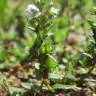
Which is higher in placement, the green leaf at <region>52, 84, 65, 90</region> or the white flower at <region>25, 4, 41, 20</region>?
the white flower at <region>25, 4, 41, 20</region>

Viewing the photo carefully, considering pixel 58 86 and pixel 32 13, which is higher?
pixel 32 13

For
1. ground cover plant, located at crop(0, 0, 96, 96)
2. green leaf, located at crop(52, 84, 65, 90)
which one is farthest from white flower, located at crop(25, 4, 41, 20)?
green leaf, located at crop(52, 84, 65, 90)

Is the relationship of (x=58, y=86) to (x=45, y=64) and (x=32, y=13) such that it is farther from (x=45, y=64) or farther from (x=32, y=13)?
(x=32, y=13)

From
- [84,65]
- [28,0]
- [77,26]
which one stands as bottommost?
[84,65]

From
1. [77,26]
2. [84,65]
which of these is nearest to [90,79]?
[84,65]

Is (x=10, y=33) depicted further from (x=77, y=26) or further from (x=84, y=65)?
(x=84, y=65)

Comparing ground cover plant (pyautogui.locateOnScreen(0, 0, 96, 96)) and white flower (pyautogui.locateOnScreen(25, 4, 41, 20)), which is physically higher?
white flower (pyautogui.locateOnScreen(25, 4, 41, 20))

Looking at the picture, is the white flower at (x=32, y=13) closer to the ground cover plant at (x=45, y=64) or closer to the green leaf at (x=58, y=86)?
the ground cover plant at (x=45, y=64)

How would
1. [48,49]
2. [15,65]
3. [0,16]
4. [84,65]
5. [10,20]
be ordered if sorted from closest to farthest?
1. [48,49]
2. [84,65]
3. [15,65]
4. [0,16]
5. [10,20]

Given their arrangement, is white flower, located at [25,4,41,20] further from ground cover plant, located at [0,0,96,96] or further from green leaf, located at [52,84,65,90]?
green leaf, located at [52,84,65,90]

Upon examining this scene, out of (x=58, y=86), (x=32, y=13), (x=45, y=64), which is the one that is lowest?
(x=58, y=86)

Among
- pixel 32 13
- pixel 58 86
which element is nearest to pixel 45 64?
pixel 58 86
